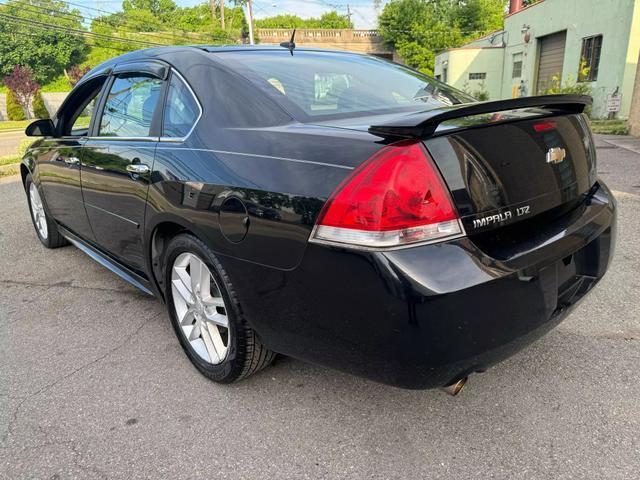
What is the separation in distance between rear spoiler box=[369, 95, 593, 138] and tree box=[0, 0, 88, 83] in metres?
68.4

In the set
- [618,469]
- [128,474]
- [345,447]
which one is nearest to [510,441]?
[618,469]

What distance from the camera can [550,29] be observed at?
64.9ft

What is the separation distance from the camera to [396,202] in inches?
63.3

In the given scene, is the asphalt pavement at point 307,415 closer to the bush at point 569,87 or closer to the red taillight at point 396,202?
the red taillight at point 396,202

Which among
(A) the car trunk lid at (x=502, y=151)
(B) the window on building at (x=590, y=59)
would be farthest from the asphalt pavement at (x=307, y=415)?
(B) the window on building at (x=590, y=59)

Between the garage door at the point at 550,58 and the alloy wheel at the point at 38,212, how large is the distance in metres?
19.9

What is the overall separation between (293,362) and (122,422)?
873 millimetres

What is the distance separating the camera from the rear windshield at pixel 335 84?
229 cm

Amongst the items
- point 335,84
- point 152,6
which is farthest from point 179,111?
point 152,6

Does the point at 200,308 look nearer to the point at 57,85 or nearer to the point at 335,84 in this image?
the point at 335,84

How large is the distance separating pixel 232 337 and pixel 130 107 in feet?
5.46

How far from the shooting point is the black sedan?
1.62m

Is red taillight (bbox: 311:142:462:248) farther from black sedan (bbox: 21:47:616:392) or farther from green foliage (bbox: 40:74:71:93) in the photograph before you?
green foliage (bbox: 40:74:71:93)

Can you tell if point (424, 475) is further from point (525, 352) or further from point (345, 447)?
point (525, 352)
